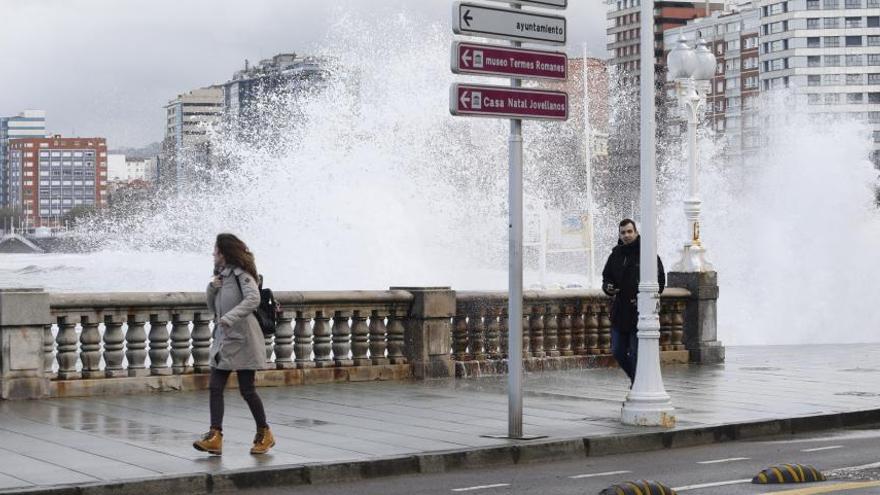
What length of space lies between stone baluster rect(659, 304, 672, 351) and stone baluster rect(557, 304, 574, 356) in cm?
197

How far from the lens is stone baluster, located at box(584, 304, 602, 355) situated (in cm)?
2017

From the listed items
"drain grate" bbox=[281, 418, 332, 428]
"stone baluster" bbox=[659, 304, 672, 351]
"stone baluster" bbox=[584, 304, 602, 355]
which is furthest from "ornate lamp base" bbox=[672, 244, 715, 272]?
"drain grate" bbox=[281, 418, 332, 428]

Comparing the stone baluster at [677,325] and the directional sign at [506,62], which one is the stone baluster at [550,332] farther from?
the directional sign at [506,62]

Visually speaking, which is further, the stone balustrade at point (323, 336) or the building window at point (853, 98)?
the building window at point (853, 98)

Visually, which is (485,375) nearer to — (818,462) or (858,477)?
(818,462)

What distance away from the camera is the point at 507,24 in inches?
493

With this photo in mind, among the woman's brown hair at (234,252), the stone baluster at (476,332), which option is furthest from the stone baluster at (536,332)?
the woman's brown hair at (234,252)

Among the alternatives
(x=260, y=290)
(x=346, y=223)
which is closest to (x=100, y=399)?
(x=260, y=290)

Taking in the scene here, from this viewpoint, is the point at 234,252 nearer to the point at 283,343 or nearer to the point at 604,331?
the point at 283,343

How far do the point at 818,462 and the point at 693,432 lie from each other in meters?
1.70

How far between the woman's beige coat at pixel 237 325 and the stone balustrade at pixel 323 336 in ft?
13.3

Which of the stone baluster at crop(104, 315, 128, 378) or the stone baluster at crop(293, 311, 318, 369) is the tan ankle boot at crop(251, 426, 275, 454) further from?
the stone baluster at crop(293, 311, 318, 369)

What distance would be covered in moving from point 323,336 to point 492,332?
8.19 feet

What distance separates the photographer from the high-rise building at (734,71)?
166 metres
